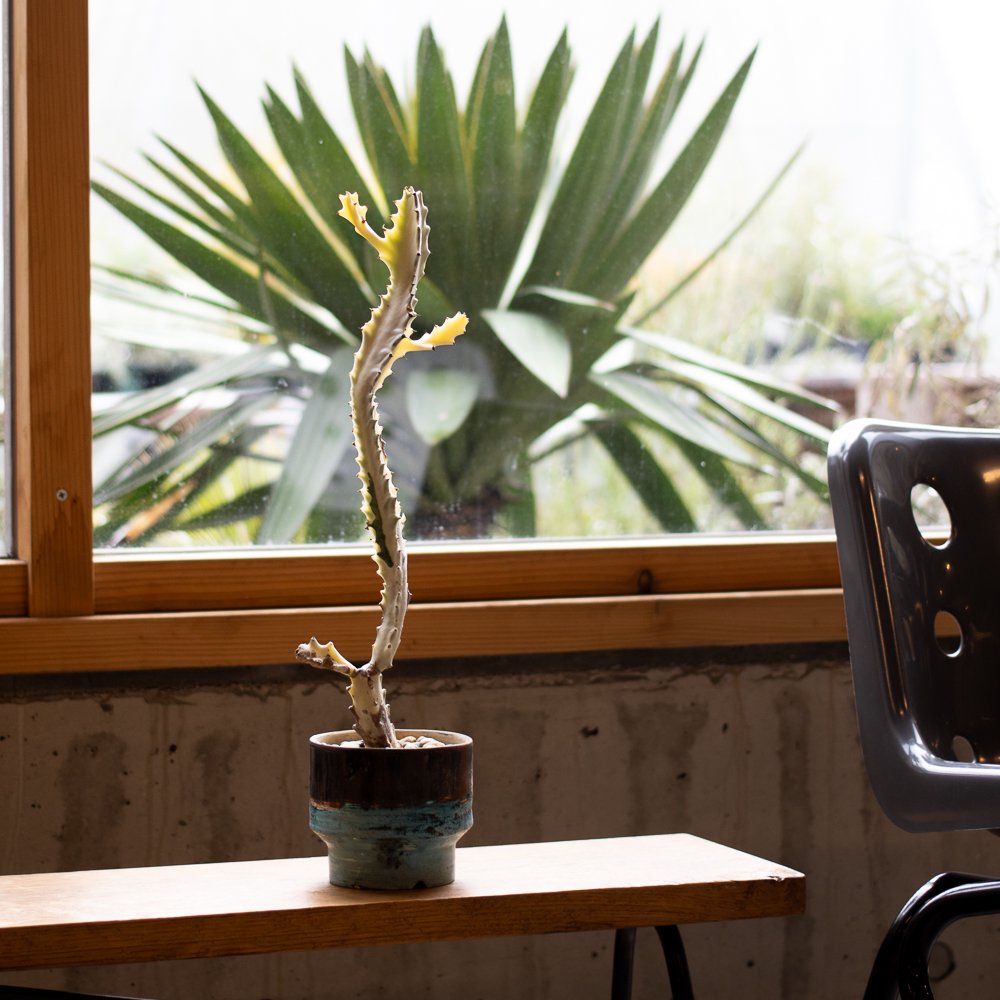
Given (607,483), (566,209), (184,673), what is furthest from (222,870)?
(566,209)

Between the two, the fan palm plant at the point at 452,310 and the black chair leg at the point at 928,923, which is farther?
the fan palm plant at the point at 452,310

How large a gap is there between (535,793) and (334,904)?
728 millimetres

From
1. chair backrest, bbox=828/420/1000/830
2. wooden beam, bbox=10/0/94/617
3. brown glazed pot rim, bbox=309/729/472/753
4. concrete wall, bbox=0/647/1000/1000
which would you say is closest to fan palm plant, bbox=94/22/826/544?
wooden beam, bbox=10/0/94/617

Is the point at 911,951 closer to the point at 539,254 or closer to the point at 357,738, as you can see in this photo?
the point at 357,738

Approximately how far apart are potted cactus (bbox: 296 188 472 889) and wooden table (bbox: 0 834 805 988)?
0.09 feet

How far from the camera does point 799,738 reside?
1.83 meters

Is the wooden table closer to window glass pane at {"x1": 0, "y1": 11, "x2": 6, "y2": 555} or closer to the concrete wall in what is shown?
the concrete wall

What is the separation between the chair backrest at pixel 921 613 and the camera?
117 cm

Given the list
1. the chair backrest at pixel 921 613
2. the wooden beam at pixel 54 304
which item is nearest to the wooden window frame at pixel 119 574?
the wooden beam at pixel 54 304

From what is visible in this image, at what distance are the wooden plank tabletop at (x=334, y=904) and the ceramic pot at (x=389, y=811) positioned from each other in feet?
0.06

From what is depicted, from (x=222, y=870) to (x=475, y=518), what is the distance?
73cm

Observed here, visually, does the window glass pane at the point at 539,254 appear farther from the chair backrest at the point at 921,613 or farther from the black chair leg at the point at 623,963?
the black chair leg at the point at 623,963

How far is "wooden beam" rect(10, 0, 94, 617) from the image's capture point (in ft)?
5.09

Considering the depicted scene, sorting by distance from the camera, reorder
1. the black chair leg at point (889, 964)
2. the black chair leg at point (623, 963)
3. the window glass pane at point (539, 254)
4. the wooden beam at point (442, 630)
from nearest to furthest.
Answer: the black chair leg at point (889, 964), the black chair leg at point (623, 963), the wooden beam at point (442, 630), the window glass pane at point (539, 254)
